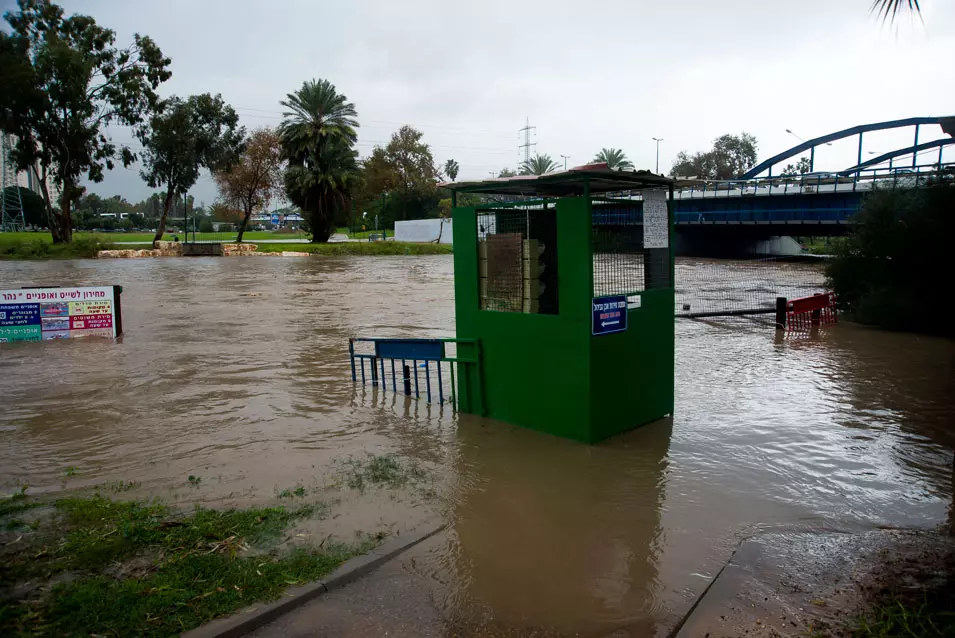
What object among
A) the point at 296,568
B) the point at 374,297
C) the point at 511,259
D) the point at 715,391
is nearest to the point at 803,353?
the point at 715,391

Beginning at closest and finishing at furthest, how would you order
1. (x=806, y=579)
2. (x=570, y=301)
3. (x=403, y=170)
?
(x=806, y=579) < (x=570, y=301) < (x=403, y=170)

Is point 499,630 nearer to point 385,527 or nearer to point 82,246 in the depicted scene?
point 385,527

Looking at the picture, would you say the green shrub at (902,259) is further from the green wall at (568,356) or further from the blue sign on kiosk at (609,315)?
the blue sign on kiosk at (609,315)

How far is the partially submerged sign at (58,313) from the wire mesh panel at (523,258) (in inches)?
494

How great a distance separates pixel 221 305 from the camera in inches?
953

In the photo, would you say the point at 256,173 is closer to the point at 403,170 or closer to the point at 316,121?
the point at 316,121

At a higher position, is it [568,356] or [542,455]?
[568,356]

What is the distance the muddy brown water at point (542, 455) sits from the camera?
17.0 feet

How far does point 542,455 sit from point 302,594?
12.4ft

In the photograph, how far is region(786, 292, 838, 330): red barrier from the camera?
17.7 m

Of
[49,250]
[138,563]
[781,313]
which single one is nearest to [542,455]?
[138,563]

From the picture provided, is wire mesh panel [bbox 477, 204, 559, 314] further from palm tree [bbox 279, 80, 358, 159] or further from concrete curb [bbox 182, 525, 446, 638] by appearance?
palm tree [bbox 279, 80, 358, 159]

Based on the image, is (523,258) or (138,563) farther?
(523,258)

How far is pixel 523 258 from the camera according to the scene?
26.3ft
